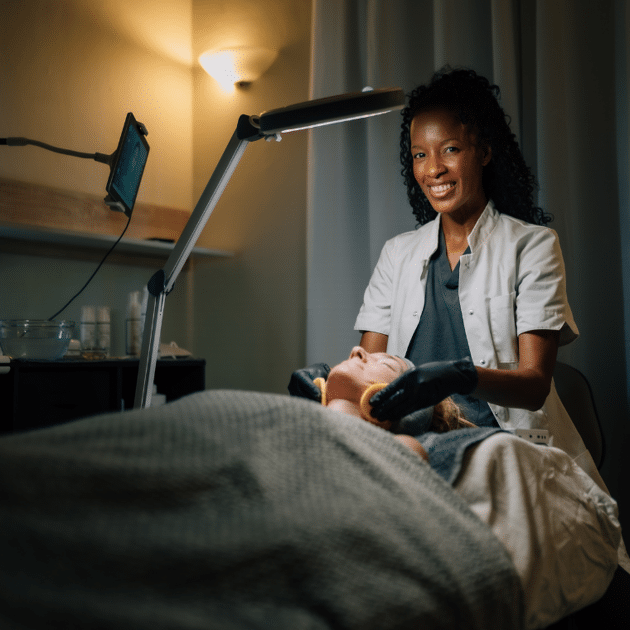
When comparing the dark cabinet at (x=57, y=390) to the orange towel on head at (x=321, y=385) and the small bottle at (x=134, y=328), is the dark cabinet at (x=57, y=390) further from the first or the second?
the orange towel on head at (x=321, y=385)

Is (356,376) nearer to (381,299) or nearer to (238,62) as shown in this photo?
(381,299)

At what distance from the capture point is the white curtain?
1654mm

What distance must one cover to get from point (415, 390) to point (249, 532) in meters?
0.53

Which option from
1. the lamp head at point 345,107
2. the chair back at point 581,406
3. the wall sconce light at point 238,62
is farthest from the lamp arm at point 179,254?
the wall sconce light at point 238,62

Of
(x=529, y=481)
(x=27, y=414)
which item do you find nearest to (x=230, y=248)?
(x=27, y=414)

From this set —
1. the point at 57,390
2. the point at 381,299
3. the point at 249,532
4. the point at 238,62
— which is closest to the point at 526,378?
the point at 381,299

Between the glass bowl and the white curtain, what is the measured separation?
36.9 inches

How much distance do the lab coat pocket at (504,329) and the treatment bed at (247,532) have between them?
73 cm

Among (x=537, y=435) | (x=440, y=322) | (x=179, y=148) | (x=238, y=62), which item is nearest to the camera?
(x=537, y=435)

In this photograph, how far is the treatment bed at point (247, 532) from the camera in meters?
0.48

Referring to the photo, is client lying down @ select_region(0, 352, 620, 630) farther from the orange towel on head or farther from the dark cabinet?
the dark cabinet

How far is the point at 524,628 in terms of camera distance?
0.67 meters

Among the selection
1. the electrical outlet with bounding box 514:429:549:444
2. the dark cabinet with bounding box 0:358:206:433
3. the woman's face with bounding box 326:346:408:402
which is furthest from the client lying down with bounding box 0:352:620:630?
the dark cabinet with bounding box 0:358:206:433

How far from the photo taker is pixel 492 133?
153cm
